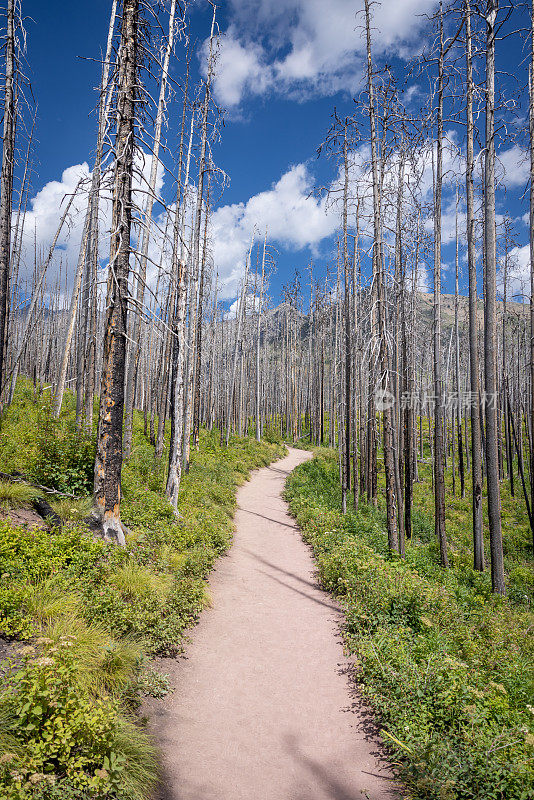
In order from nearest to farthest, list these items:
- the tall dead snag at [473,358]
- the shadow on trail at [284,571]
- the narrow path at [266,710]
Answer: the narrow path at [266,710] < the shadow on trail at [284,571] < the tall dead snag at [473,358]

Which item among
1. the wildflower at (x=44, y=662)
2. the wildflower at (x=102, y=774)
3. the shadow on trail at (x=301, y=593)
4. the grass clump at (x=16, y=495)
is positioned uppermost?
the grass clump at (x=16, y=495)

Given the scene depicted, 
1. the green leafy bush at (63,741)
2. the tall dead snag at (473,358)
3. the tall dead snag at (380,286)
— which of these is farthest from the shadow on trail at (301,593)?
the tall dead snag at (473,358)

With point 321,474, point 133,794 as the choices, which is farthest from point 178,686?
point 321,474

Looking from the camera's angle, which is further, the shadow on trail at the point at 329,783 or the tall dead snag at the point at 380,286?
the tall dead snag at the point at 380,286

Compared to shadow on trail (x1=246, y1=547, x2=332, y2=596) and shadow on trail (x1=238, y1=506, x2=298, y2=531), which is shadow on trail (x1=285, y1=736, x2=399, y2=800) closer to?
shadow on trail (x1=246, y1=547, x2=332, y2=596)

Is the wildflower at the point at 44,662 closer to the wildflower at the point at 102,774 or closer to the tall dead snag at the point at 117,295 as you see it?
the wildflower at the point at 102,774

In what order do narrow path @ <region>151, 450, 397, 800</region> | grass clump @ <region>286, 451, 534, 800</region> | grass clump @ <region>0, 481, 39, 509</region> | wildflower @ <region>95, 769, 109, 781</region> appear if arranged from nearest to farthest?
wildflower @ <region>95, 769, 109, 781</region>, grass clump @ <region>286, 451, 534, 800</region>, narrow path @ <region>151, 450, 397, 800</region>, grass clump @ <region>0, 481, 39, 509</region>

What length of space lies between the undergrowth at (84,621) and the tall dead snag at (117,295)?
0.50 meters

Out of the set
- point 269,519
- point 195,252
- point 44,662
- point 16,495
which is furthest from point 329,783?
point 195,252

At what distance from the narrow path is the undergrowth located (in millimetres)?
343

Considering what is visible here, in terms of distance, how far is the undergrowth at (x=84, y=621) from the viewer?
268 cm

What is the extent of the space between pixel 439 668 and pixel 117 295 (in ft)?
21.4

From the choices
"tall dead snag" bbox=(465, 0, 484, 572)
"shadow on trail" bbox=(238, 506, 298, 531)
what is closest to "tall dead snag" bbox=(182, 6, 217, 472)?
"shadow on trail" bbox=(238, 506, 298, 531)

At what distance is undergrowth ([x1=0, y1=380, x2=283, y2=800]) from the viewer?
268 cm
